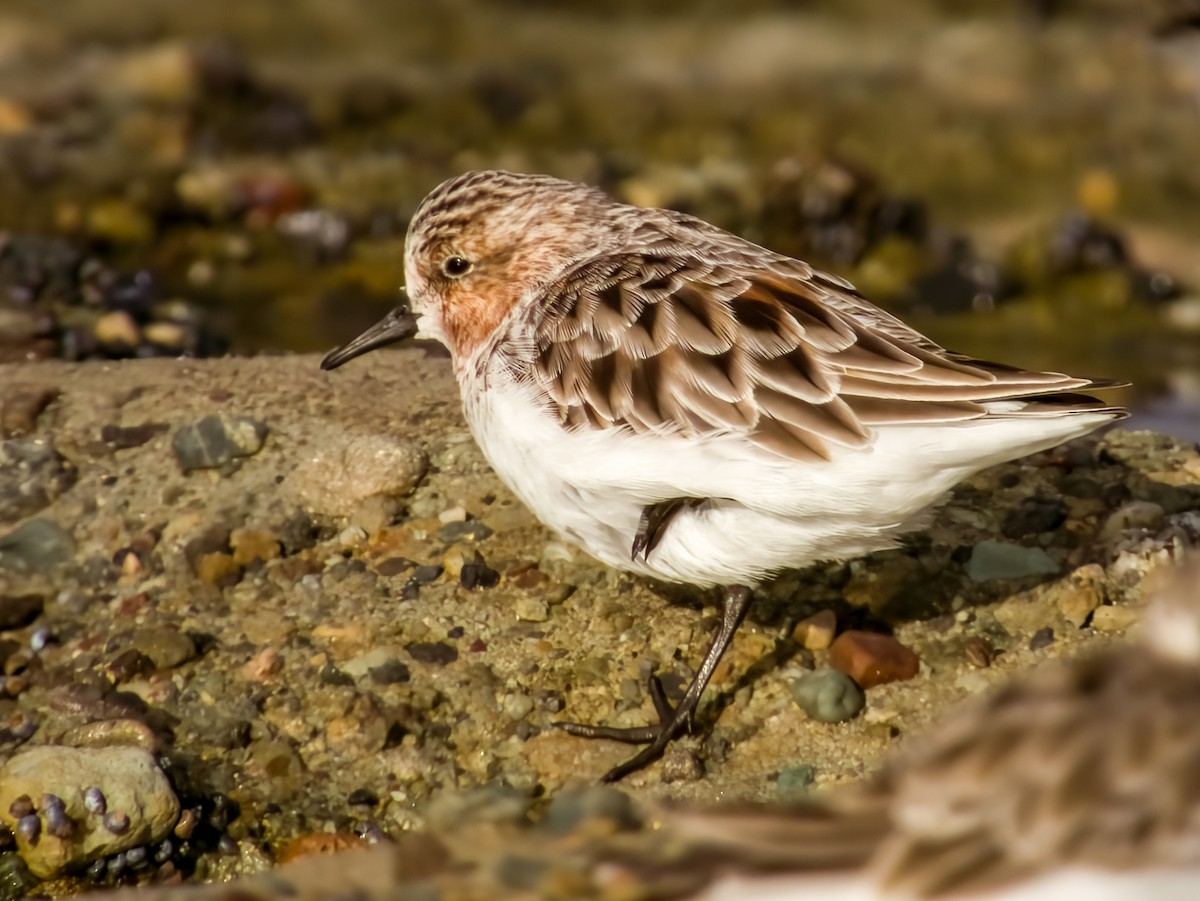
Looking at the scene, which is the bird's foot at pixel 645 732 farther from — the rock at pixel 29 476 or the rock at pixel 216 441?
the rock at pixel 29 476

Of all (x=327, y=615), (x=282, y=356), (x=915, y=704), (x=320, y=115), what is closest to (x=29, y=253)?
(x=282, y=356)

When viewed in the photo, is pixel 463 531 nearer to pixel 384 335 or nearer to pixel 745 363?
pixel 384 335

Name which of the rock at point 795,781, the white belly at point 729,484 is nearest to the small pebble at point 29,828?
the white belly at point 729,484

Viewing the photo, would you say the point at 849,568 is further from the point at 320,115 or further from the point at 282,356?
the point at 320,115

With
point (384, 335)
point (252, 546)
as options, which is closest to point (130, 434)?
point (252, 546)

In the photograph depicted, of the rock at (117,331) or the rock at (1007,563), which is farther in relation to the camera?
the rock at (117,331)

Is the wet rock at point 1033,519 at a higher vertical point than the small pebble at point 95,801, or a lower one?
higher

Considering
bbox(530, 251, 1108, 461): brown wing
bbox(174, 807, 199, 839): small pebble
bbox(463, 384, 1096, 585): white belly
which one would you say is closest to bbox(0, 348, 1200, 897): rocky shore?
bbox(174, 807, 199, 839): small pebble

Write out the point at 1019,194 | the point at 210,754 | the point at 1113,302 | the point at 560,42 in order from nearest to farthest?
the point at 210,754
the point at 1113,302
the point at 1019,194
the point at 560,42
